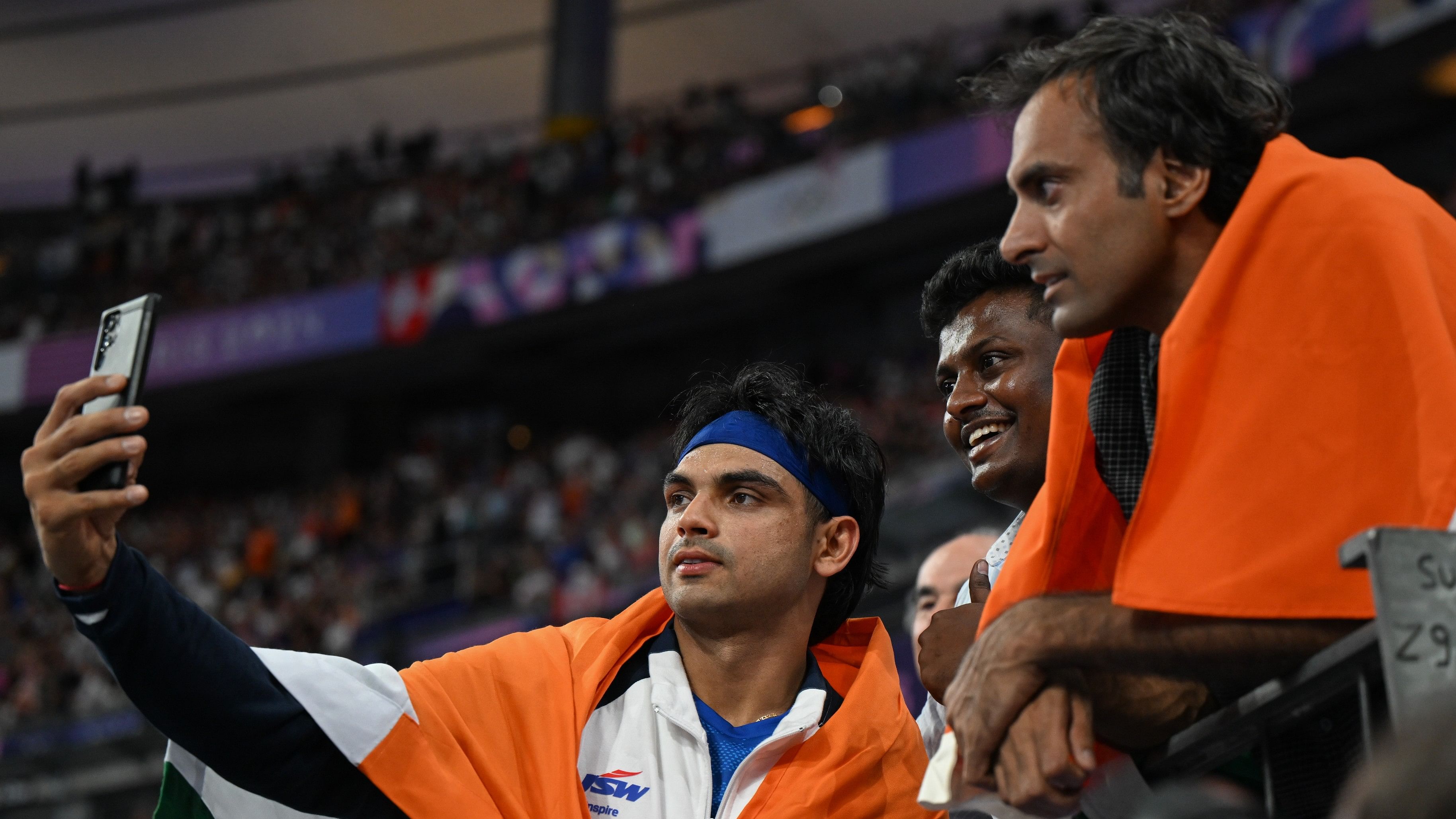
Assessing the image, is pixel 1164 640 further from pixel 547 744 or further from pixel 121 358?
pixel 121 358

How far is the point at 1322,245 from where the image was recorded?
1.45m

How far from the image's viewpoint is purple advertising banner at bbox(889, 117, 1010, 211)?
1274 centimetres

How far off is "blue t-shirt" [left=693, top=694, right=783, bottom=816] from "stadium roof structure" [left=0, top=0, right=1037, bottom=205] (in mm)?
17292

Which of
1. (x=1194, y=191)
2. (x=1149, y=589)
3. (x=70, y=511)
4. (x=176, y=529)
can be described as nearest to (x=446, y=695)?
(x=70, y=511)

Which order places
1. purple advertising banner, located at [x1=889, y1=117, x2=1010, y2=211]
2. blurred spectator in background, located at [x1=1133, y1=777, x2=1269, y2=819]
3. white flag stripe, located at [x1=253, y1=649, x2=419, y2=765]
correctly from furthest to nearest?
purple advertising banner, located at [x1=889, y1=117, x2=1010, y2=211] < white flag stripe, located at [x1=253, y1=649, x2=419, y2=765] < blurred spectator in background, located at [x1=1133, y1=777, x2=1269, y2=819]

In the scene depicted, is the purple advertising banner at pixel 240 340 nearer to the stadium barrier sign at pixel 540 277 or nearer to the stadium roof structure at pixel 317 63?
the stadium barrier sign at pixel 540 277

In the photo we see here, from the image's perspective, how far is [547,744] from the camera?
2.33 m

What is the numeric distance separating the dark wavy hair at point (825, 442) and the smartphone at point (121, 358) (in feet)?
4.48

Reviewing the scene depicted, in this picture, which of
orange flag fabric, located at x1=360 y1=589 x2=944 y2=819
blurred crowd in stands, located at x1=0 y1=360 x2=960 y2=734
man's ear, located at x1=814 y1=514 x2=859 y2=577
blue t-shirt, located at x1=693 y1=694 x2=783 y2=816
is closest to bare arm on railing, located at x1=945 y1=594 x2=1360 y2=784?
orange flag fabric, located at x1=360 y1=589 x2=944 y2=819

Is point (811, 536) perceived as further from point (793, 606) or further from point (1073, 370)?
point (1073, 370)

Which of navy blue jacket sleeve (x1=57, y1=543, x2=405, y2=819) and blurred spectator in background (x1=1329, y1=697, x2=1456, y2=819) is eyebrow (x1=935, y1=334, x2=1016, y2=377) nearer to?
navy blue jacket sleeve (x1=57, y1=543, x2=405, y2=819)

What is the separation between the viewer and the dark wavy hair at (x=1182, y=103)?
1620mm

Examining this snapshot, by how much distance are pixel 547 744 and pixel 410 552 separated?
1213cm

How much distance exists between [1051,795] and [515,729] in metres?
1.19
